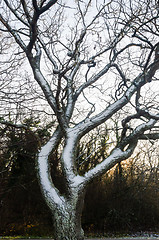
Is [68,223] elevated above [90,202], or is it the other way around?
[68,223]

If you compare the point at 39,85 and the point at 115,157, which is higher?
the point at 39,85

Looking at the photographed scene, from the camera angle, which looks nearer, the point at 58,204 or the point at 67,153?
the point at 58,204

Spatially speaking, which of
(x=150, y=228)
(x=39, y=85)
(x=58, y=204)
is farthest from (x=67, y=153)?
(x=150, y=228)

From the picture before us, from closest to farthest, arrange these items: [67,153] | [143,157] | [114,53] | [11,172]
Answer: [67,153] < [114,53] < [11,172] < [143,157]

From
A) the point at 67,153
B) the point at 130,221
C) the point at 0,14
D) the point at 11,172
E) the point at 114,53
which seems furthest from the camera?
the point at 130,221

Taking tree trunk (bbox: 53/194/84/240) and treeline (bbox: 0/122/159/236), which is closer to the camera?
tree trunk (bbox: 53/194/84/240)

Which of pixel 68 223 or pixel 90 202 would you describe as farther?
pixel 90 202

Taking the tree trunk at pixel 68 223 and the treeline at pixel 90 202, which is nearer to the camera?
the tree trunk at pixel 68 223

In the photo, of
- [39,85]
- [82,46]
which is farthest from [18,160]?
[82,46]

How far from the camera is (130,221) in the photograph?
9.25m

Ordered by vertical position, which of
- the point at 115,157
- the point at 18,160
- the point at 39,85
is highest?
the point at 39,85

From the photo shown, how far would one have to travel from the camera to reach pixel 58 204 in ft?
16.9

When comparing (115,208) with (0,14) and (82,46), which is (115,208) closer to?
(82,46)

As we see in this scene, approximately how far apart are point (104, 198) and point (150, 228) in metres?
2.17
